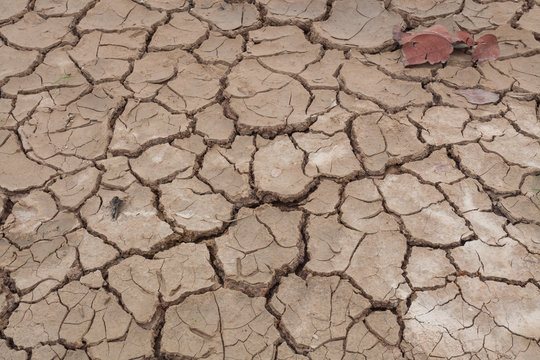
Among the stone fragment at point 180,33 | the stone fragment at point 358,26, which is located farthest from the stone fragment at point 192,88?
the stone fragment at point 358,26

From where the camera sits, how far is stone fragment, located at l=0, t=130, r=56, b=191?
291cm

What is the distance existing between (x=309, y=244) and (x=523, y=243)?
0.89 meters

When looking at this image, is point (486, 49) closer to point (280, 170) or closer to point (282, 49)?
point (282, 49)

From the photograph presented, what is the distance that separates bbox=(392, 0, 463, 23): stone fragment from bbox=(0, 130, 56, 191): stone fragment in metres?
2.24

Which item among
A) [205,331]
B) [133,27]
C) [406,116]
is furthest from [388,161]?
[133,27]

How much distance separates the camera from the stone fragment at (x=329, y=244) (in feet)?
8.42

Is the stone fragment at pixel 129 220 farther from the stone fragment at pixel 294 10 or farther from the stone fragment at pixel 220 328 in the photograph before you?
the stone fragment at pixel 294 10

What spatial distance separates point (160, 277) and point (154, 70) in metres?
1.38

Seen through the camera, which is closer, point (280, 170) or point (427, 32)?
point (280, 170)

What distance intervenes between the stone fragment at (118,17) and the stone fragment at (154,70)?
31 cm

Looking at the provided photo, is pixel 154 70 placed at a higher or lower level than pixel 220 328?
higher

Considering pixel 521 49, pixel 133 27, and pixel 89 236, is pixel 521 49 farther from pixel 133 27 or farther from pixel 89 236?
pixel 89 236

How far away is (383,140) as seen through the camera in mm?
3049

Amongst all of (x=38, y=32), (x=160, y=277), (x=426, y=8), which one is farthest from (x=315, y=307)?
(x=38, y=32)
